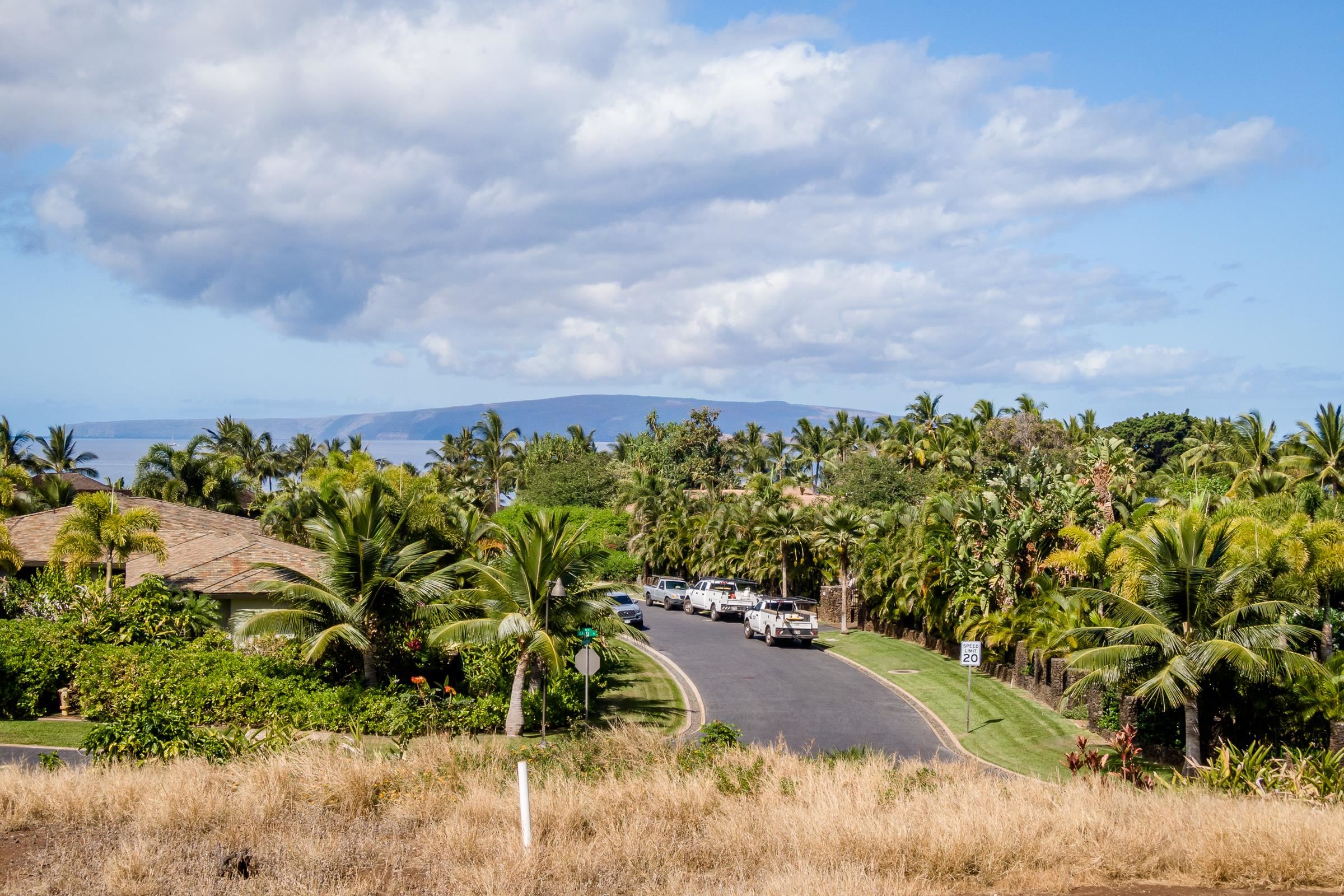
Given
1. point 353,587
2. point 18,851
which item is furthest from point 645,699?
point 18,851

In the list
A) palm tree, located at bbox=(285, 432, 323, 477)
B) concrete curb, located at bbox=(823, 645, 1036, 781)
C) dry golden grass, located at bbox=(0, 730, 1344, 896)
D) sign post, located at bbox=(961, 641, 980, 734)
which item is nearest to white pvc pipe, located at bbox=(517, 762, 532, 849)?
dry golden grass, located at bbox=(0, 730, 1344, 896)

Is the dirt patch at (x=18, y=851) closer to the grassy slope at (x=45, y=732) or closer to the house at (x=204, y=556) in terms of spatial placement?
the grassy slope at (x=45, y=732)

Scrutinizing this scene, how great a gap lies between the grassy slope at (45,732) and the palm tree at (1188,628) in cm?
2043

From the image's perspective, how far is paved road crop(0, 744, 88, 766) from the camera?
19062mm

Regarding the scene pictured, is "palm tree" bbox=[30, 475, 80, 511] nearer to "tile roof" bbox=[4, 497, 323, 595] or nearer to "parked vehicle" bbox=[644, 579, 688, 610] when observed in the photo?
"tile roof" bbox=[4, 497, 323, 595]

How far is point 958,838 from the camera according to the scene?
1031cm

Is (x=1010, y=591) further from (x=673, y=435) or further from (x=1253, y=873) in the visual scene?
(x=673, y=435)

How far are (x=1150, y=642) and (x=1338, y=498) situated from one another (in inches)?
620

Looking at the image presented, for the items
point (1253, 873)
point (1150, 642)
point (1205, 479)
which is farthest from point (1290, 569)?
point (1205, 479)

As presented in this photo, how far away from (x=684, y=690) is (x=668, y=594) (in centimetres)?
2479

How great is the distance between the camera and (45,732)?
22.0 metres

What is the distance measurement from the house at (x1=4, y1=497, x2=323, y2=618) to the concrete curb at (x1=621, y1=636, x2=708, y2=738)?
10.2m

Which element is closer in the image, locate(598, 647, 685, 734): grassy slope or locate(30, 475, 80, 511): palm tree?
locate(598, 647, 685, 734): grassy slope

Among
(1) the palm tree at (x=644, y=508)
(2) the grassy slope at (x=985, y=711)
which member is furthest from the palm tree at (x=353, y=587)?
(1) the palm tree at (x=644, y=508)
